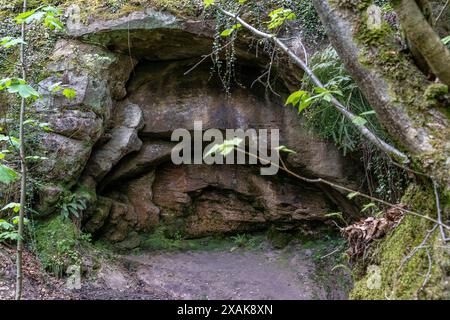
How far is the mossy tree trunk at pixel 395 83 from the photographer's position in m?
1.74

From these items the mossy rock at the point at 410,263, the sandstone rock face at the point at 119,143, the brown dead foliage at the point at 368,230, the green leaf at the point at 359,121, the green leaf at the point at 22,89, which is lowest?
the mossy rock at the point at 410,263

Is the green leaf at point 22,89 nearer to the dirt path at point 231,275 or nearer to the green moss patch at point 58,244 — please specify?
the green moss patch at point 58,244

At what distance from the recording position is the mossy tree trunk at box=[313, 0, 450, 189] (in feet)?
5.71

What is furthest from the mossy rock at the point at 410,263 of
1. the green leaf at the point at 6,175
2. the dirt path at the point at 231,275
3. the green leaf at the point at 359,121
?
the dirt path at the point at 231,275

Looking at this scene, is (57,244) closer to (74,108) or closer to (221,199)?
(74,108)

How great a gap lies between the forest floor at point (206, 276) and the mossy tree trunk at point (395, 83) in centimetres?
359

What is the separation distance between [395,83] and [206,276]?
462 cm

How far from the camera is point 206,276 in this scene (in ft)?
19.1

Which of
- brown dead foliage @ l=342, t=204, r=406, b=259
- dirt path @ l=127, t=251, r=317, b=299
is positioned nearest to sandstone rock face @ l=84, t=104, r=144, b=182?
dirt path @ l=127, t=251, r=317, b=299

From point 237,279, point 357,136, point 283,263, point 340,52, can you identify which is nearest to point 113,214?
point 237,279

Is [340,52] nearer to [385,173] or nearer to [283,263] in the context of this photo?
[385,173]

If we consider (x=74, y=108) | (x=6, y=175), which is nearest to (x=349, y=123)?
(x=74, y=108)

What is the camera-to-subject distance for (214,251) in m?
6.71

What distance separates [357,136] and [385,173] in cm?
61
